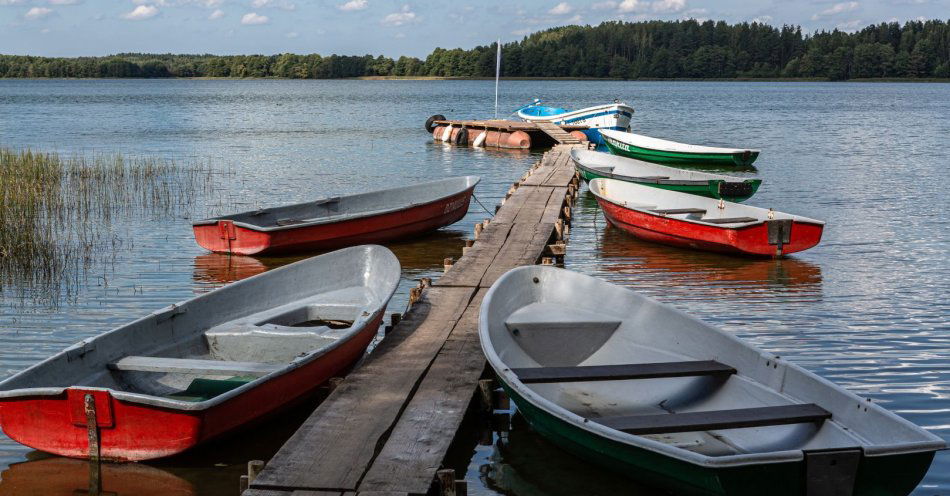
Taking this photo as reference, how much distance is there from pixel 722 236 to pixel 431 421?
7992mm

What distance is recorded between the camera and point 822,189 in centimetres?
2228

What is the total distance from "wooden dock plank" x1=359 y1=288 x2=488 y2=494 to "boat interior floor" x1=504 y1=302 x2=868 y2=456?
40 centimetres

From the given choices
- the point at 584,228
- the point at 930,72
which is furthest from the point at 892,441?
the point at 930,72

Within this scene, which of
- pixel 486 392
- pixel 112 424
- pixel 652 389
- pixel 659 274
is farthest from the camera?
pixel 659 274

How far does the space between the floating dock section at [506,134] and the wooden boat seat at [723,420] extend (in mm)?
25043

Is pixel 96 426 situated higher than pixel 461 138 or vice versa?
pixel 461 138

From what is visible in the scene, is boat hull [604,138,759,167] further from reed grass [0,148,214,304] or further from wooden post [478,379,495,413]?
wooden post [478,379,495,413]

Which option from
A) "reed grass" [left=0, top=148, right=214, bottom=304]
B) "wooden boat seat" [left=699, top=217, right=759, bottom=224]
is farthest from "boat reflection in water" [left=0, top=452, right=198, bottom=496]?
"wooden boat seat" [left=699, top=217, right=759, bottom=224]

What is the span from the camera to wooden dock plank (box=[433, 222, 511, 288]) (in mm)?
9805

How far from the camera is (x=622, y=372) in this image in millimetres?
6492

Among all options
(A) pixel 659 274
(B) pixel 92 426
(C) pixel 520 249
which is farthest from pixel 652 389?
(A) pixel 659 274

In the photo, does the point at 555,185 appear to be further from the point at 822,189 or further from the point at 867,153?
the point at 867,153

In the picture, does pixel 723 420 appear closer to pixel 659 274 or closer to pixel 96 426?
pixel 96 426

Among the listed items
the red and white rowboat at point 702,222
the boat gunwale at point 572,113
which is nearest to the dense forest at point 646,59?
the boat gunwale at point 572,113
